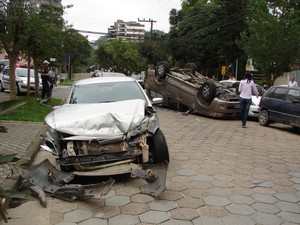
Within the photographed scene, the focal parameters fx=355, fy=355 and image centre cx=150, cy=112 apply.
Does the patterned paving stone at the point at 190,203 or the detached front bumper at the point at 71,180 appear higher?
the detached front bumper at the point at 71,180

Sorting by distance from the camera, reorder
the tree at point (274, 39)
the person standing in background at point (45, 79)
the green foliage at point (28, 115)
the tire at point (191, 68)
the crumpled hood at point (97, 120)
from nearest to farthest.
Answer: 1. the crumpled hood at point (97, 120)
2. the green foliage at point (28, 115)
3. the person standing in background at point (45, 79)
4. the tire at point (191, 68)
5. the tree at point (274, 39)

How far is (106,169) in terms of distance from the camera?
495cm

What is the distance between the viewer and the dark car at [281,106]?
11.0 m

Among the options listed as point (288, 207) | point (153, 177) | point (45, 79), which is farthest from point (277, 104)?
point (45, 79)

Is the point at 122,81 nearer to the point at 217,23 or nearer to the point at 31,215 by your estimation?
the point at 31,215

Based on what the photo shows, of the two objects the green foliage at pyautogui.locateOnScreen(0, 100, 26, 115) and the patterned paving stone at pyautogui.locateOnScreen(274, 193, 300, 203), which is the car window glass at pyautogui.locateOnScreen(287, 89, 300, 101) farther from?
the green foliage at pyautogui.locateOnScreen(0, 100, 26, 115)

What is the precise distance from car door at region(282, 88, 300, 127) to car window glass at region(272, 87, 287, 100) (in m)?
0.22

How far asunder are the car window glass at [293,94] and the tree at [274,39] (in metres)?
9.78

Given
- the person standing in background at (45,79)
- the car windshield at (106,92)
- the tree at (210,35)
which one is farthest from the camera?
the tree at (210,35)

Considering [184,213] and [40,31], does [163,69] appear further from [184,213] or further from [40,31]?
[184,213]

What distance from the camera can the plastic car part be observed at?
442 cm

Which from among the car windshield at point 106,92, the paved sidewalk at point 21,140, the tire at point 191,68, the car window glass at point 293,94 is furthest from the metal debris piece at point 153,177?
the tire at point 191,68

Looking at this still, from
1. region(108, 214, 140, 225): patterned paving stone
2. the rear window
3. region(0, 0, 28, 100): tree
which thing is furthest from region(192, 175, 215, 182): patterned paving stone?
region(0, 0, 28, 100): tree

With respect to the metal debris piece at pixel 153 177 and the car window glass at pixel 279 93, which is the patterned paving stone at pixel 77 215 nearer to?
the metal debris piece at pixel 153 177
